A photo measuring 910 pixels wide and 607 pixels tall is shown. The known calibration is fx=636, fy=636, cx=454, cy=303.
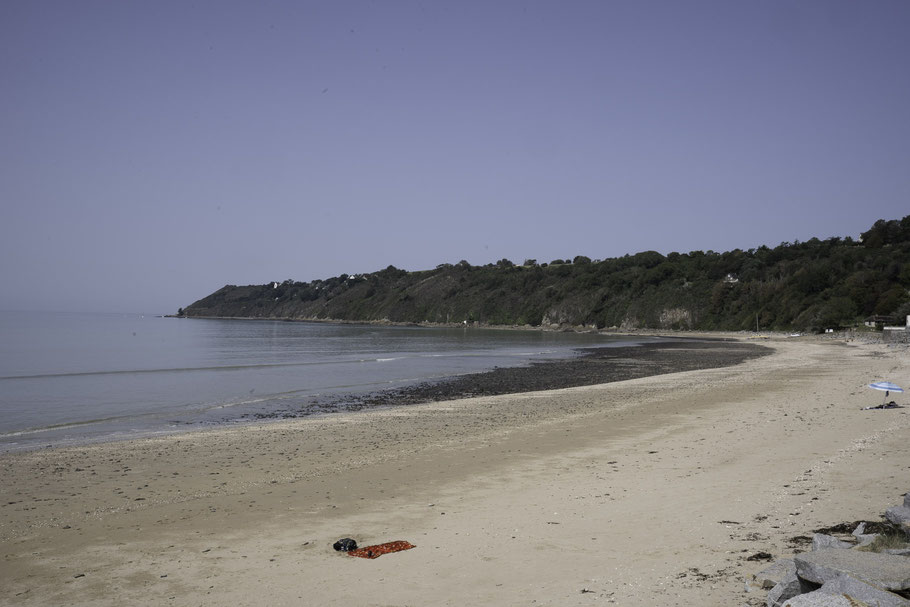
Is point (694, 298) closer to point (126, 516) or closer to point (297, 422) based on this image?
point (297, 422)

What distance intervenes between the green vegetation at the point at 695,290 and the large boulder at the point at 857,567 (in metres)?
78.8

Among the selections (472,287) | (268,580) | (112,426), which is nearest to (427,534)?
(268,580)

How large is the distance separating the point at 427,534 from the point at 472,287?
17240cm

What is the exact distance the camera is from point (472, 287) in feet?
590

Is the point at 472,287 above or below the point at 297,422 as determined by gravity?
above

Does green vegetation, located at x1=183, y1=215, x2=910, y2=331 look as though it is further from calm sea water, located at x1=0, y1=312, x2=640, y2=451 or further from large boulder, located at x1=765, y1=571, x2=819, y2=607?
large boulder, located at x1=765, y1=571, x2=819, y2=607

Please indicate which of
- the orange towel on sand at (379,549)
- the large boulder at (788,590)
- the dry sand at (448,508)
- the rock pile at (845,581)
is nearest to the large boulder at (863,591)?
the rock pile at (845,581)

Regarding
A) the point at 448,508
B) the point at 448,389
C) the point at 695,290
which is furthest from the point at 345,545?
the point at 695,290

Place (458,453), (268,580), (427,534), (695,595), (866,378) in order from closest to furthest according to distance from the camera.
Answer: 1. (695,595)
2. (268,580)
3. (427,534)
4. (458,453)
5. (866,378)

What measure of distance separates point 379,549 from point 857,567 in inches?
178

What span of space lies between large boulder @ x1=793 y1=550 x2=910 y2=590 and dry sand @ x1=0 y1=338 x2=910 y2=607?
885 millimetres

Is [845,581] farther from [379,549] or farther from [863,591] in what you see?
[379,549]

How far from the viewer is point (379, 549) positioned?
274 inches

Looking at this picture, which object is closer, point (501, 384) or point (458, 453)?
point (458, 453)
